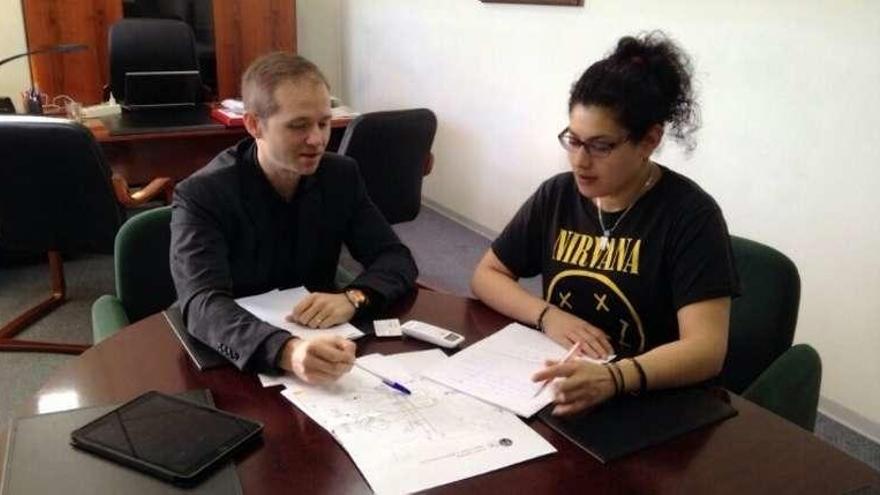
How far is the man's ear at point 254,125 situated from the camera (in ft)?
5.30

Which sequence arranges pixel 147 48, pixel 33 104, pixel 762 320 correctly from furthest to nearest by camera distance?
pixel 147 48
pixel 33 104
pixel 762 320

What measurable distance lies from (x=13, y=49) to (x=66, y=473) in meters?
4.29

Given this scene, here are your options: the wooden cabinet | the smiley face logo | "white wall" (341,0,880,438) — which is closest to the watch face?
the smiley face logo

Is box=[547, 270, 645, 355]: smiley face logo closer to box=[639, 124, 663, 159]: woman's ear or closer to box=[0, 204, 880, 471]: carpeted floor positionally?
box=[639, 124, 663, 159]: woman's ear

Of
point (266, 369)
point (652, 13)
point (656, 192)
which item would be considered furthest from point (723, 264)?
point (652, 13)

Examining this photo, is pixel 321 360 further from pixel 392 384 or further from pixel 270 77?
pixel 270 77

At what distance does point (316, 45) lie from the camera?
550cm

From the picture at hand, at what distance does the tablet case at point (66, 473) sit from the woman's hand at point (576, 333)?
66cm

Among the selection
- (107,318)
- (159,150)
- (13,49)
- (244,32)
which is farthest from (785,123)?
(13,49)

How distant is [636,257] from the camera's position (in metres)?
1.43

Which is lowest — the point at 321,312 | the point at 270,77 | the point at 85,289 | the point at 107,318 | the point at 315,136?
the point at 85,289

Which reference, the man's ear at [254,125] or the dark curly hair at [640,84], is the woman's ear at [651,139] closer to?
the dark curly hair at [640,84]

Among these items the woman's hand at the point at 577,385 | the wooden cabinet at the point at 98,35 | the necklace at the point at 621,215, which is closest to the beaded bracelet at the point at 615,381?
the woman's hand at the point at 577,385

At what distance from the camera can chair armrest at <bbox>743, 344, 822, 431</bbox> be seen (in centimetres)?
133
